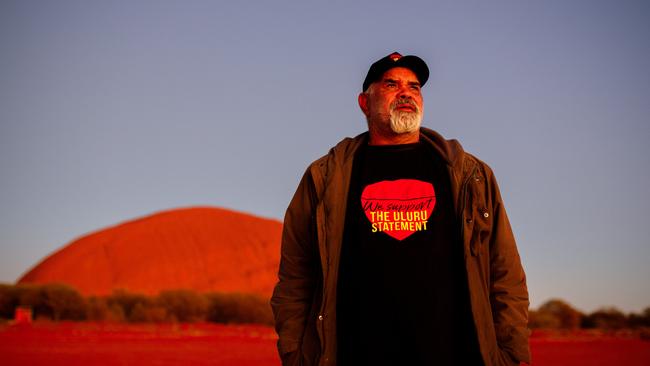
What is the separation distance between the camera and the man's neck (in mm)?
3268

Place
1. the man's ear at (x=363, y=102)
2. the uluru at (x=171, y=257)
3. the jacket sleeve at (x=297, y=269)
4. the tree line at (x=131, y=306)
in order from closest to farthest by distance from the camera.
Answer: the jacket sleeve at (x=297, y=269), the man's ear at (x=363, y=102), the tree line at (x=131, y=306), the uluru at (x=171, y=257)

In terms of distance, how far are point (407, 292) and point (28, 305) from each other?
82.5 feet

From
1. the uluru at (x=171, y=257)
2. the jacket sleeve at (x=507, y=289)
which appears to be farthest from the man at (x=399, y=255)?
the uluru at (x=171, y=257)

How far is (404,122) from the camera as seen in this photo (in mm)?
3215

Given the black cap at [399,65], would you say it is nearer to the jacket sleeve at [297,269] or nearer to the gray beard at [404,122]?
the gray beard at [404,122]

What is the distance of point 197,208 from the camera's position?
138 ft

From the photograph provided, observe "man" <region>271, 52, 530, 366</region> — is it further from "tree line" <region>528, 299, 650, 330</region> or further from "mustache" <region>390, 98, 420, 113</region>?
"tree line" <region>528, 299, 650, 330</region>

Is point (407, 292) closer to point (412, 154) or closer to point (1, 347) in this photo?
point (412, 154)

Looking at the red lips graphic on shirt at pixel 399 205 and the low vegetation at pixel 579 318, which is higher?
the red lips graphic on shirt at pixel 399 205

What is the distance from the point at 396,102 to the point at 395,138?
0.17m

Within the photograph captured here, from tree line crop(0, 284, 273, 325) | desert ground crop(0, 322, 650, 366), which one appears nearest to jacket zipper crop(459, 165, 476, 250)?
desert ground crop(0, 322, 650, 366)

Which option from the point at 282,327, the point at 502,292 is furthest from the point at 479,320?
the point at 282,327

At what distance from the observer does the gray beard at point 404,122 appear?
3.21 metres

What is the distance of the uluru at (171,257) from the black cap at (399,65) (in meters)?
31.4
